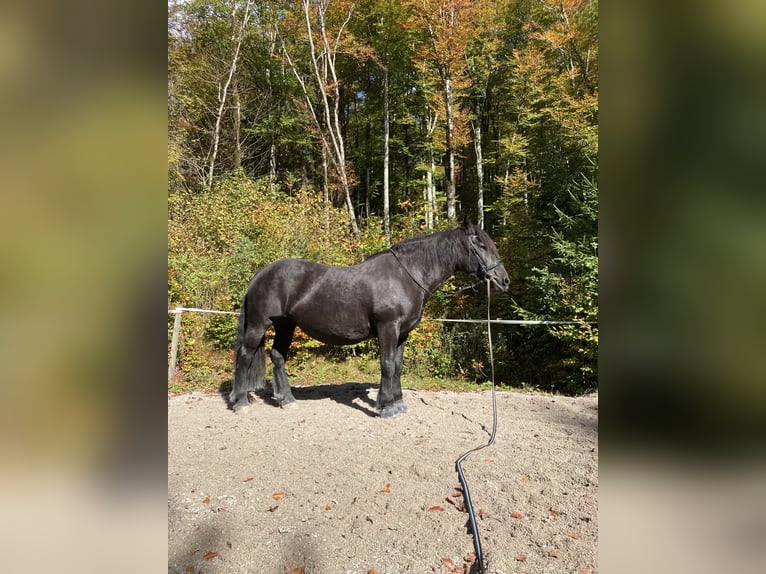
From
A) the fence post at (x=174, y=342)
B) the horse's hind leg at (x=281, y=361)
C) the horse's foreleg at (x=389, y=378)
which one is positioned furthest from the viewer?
the fence post at (x=174, y=342)

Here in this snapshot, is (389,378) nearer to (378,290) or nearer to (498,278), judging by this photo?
(378,290)

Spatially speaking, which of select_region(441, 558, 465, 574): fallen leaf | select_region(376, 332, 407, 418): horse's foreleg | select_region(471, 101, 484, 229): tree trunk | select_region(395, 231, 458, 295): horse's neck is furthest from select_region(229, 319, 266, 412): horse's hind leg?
select_region(471, 101, 484, 229): tree trunk

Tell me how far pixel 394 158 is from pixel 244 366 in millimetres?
15654

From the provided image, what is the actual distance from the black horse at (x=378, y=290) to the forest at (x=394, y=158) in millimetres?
2806

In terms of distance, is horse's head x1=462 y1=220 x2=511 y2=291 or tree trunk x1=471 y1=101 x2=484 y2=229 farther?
tree trunk x1=471 y1=101 x2=484 y2=229

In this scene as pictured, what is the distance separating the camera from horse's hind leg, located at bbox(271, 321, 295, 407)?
462 cm

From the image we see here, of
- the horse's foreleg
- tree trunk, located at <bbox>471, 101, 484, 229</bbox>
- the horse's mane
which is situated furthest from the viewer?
tree trunk, located at <bbox>471, 101, 484, 229</bbox>

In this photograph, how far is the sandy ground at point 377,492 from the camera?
2008 mm

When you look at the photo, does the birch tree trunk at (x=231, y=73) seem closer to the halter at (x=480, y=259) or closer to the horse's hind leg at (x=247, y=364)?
the horse's hind leg at (x=247, y=364)

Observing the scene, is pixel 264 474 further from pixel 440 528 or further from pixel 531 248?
pixel 531 248

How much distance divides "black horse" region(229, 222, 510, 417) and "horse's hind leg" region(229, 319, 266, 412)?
0.02 meters

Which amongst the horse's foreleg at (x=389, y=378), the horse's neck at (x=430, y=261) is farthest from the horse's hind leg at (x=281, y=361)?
the horse's neck at (x=430, y=261)

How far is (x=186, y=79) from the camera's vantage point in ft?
42.9

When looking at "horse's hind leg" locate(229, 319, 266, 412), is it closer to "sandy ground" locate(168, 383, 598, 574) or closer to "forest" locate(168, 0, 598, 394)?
"sandy ground" locate(168, 383, 598, 574)
